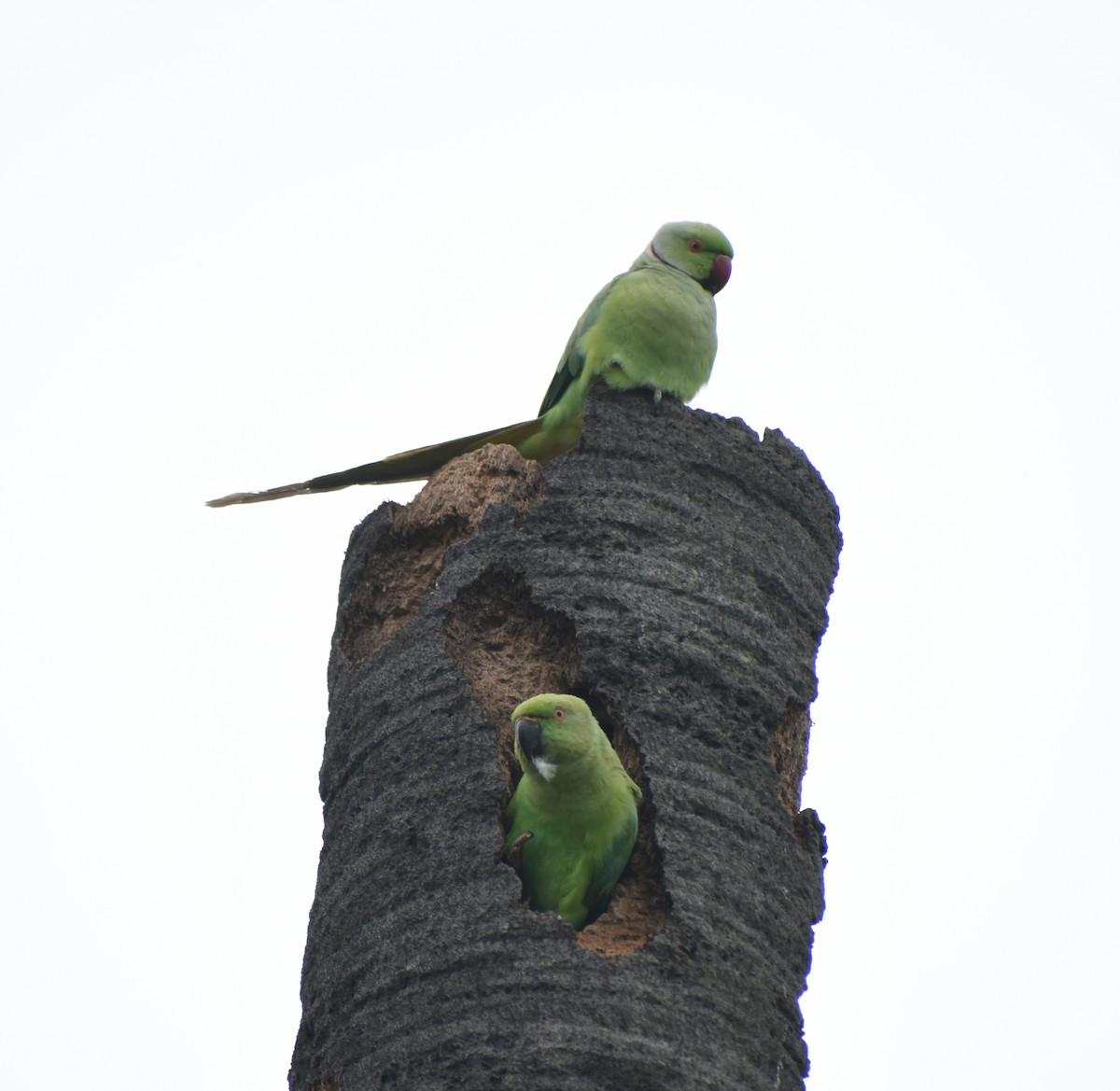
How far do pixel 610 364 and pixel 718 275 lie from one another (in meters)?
1.31

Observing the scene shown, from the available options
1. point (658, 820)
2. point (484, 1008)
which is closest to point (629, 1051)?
point (484, 1008)

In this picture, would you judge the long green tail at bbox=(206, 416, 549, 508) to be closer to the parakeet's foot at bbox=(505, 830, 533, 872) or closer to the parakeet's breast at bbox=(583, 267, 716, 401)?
the parakeet's breast at bbox=(583, 267, 716, 401)

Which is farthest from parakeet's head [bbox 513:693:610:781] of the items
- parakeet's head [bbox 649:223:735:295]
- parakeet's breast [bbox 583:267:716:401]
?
parakeet's head [bbox 649:223:735:295]

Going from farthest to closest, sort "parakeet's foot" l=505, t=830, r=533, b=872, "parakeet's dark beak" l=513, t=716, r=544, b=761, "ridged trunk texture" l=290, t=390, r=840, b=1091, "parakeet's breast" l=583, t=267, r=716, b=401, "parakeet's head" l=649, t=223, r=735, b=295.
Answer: "parakeet's head" l=649, t=223, r=735, b=295
"parakeet's breast" l=583, t=267, r=716, b=401
"parakeet's foot" l=505, t=830, r=533, b=872
"parakeet's dark beak" l=513, t=716, r=544, b=761
"ridged trunk texture" l=290, t=390, r=840, b=1091

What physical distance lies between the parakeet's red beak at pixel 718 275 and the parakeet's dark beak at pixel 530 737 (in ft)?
9.93

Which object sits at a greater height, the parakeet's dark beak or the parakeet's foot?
the parakeet's dark beak

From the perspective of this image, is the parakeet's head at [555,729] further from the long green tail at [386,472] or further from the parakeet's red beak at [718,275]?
the parakeet's red beak at [718,275]

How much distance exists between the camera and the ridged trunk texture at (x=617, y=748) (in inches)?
131

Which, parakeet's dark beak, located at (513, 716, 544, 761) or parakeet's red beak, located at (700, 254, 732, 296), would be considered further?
parakeet's red beak, located at (700, 254, 732, 296)

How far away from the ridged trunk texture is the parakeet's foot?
27 cm

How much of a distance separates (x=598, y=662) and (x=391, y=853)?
766 mm

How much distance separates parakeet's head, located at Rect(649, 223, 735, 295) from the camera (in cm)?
637

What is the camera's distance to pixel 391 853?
3674 millimetres

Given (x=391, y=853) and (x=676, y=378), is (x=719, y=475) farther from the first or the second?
(x=391, y=853)
